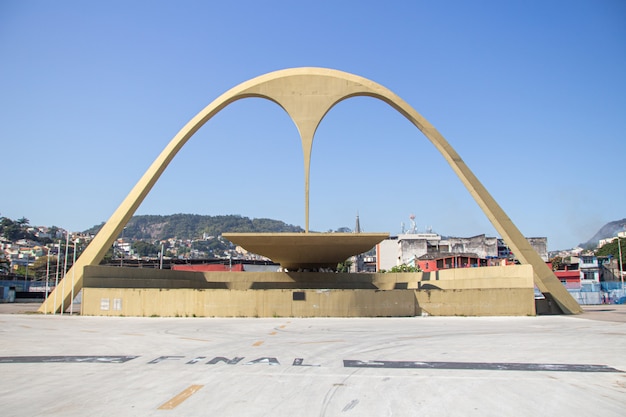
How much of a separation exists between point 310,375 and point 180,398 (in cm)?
283

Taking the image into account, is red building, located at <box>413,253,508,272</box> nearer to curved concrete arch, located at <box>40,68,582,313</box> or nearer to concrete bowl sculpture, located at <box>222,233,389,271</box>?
curved concrete arch, located at <box>40,68,582,313</box>

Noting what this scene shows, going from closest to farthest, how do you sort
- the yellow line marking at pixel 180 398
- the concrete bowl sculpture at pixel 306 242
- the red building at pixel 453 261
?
the yellow line marking at pixel 180 398 < the concrete bowl sculpture at pixel 306 242 < the red building at pixel 453 261

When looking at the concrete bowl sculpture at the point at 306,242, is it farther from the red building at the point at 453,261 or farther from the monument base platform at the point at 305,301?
the red building at the point at 453,261

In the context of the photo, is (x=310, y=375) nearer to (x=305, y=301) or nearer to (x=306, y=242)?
(x=305, y=301)

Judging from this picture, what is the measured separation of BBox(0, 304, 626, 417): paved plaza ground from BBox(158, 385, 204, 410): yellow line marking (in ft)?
0.05

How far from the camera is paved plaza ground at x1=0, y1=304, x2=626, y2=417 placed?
734cm

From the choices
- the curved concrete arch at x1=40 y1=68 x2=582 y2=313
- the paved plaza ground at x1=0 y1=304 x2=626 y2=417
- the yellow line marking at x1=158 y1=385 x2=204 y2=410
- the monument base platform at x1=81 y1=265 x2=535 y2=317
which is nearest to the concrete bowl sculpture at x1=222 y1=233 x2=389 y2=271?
the curved concrete arch at x1=40 y1=68 x2=582 y2=313

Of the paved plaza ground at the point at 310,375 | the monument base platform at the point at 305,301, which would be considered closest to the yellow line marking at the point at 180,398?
the paved plaza ground at the point at 310,375

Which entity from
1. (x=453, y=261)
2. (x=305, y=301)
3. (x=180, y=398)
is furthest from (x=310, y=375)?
(x=453, y=261)

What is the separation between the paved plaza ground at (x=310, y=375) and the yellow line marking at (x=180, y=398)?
2 cm

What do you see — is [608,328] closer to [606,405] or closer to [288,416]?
[606,405]

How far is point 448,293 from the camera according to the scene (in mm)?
28156

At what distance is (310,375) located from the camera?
9688 millimetres

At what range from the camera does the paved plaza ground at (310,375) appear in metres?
7.34
